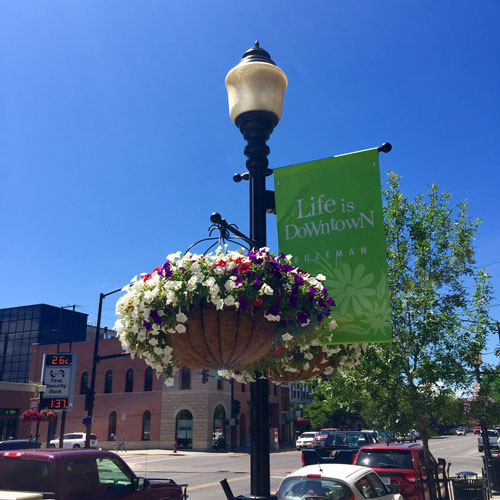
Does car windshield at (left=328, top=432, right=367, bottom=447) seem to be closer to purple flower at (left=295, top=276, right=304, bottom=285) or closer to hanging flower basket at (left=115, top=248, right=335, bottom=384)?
hanging flower basket at (left=115, top=248, right=335, bottom=384)

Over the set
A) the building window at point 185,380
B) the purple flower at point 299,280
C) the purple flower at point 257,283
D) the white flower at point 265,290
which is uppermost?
the building window at point 185,380

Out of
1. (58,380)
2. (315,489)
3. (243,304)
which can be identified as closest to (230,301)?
(243,304)

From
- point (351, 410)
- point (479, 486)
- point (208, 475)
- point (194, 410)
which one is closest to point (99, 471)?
point (351, 410)

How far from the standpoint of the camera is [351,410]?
35.9 ft

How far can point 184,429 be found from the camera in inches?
1884

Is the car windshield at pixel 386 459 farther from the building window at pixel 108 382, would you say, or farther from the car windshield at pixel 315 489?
the building window at pixel 108 382

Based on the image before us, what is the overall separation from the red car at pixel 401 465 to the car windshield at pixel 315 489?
13.8 feet

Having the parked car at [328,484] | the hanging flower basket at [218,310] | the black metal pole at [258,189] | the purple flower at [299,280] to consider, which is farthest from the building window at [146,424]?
the purple flower at [299,280]

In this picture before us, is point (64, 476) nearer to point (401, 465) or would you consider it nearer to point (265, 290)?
point (265, 290)

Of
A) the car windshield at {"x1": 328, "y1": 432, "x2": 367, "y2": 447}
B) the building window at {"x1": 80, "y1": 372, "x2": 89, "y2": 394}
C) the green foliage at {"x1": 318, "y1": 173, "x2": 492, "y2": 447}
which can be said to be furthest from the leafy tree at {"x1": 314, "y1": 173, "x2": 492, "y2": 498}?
the building window at {"x1": 80, "y1": 372, "x2": 89, "y2": 394}

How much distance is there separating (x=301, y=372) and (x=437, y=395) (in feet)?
23.5

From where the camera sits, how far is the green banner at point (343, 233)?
3.76 metres

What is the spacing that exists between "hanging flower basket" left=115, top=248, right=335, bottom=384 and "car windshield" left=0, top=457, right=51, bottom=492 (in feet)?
12.5

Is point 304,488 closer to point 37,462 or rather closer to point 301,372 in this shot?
point 37,462
